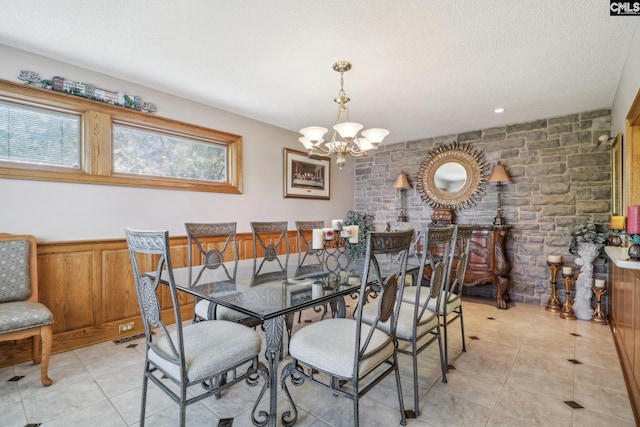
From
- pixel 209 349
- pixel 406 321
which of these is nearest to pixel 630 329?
pixel 406 321

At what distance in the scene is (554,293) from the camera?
3.65m

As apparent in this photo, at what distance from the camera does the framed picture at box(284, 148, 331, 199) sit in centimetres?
447

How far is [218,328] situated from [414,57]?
242cm

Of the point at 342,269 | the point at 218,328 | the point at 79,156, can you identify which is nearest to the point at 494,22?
the point at 342,269

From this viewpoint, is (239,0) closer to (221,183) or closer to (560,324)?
(221,183)

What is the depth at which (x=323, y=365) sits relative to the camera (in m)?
1.46

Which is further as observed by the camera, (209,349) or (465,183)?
(465,183)

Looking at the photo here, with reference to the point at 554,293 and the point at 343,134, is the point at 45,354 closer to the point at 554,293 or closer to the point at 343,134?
the point at 343,134

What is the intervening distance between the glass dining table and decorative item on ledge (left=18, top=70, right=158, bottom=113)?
1.80 m

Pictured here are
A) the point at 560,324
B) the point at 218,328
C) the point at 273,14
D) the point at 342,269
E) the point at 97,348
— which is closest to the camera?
the point at 218,328

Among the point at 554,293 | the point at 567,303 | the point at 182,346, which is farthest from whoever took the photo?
the point at 554,293

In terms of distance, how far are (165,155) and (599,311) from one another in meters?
5.01

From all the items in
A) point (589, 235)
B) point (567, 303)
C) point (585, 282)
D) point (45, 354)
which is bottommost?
point (567, 303)

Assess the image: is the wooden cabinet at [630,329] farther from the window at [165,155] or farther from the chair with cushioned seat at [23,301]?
the window at [165,155]
